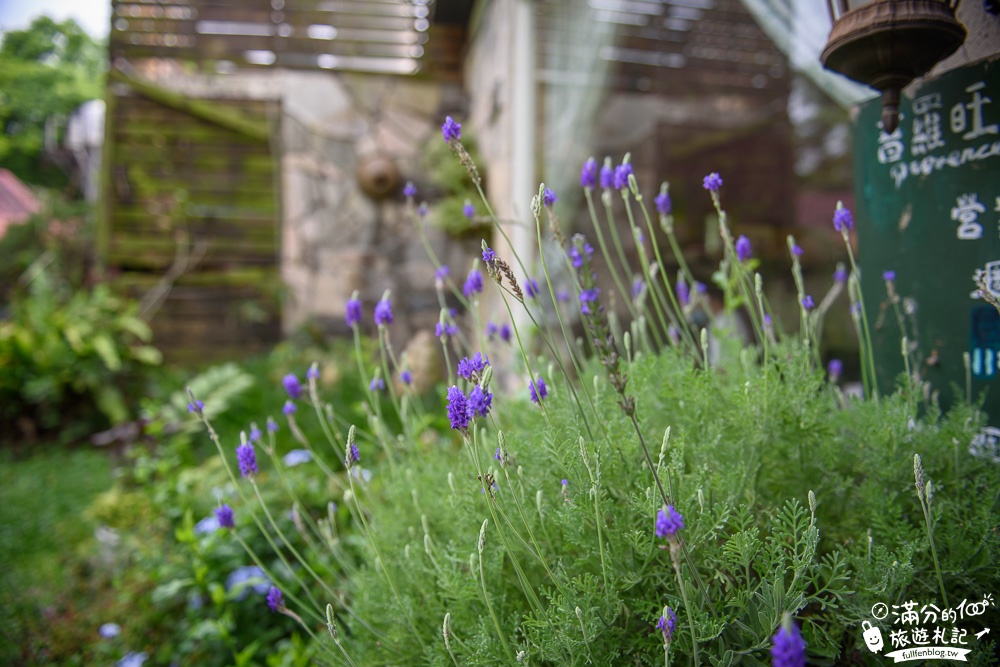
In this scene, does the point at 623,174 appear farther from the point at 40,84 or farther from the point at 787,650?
the point at 40,84

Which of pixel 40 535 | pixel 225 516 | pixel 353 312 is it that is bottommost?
pixel 40 535

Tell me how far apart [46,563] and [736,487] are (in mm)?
2800

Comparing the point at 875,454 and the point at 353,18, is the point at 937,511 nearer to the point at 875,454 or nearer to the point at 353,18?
the point at 875,454

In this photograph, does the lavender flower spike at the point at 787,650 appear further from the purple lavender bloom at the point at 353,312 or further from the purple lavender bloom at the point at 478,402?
the purple lavender bloom at the point at 353,312

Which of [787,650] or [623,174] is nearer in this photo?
→ [787,650]

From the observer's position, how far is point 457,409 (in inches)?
32.0

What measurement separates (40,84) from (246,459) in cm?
1068

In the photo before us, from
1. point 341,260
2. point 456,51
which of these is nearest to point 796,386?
point 341,260

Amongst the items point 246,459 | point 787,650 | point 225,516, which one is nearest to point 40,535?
point 225,516

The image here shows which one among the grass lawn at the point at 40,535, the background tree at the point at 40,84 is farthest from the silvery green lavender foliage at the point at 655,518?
the background tree at the point at 40,84

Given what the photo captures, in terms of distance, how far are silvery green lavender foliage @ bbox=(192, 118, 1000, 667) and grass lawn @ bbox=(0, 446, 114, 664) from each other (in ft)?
4.65

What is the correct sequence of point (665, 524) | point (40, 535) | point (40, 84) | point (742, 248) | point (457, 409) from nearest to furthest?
point (665, 524) < point (457, 409) < point (742, 248) < point (40, 535) < point (40, 84)

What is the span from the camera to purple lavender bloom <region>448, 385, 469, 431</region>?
803mm

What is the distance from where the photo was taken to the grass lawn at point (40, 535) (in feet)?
6.51
